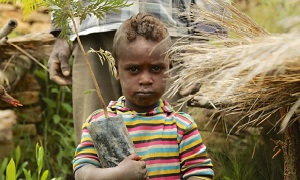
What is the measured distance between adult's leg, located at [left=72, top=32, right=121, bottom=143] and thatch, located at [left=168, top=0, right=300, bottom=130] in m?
0.77

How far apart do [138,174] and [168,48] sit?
20.9 inches

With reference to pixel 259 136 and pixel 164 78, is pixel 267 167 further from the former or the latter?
pixel 164 78

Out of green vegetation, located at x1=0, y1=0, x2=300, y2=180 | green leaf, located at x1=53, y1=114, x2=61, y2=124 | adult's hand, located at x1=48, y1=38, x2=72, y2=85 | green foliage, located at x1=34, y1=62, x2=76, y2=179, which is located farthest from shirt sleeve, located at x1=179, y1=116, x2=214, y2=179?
green leaf, located at x1=53, y1=114, x2=61, y2=124

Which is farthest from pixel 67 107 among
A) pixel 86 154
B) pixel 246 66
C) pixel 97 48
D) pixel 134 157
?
pixel 246 66

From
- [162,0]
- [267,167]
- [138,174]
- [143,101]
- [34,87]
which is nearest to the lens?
[138,174]

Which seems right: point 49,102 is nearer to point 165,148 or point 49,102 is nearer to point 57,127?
point 57,127

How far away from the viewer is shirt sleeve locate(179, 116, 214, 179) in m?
2.62

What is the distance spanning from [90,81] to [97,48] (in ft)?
0.54

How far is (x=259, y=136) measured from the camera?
369cm

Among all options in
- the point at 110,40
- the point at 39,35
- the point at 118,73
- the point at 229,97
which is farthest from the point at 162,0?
the point at 39,35

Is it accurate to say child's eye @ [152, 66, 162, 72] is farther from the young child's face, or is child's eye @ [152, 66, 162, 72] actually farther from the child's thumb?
the child's thumb

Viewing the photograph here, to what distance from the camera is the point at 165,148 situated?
8.62ft

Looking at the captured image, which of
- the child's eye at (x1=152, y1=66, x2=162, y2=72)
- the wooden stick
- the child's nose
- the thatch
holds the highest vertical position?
the thatch

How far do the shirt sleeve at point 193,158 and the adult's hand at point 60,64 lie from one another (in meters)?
0.96
